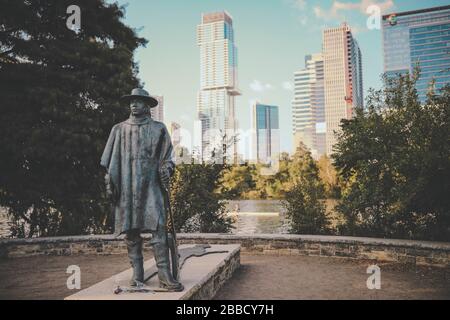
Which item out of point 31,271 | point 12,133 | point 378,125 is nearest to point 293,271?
point 378,125

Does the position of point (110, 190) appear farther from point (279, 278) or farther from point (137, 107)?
point (279, 278)

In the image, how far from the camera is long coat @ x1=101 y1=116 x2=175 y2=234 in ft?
15.9

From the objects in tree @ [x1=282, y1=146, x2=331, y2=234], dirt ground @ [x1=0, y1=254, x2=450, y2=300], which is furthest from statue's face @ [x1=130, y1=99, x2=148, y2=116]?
tree @ [x1=282, y1=146, x2=331, y2=234]

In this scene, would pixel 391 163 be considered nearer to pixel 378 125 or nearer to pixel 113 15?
pixel 378 125

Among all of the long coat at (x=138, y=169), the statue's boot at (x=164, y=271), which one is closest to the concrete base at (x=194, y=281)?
the statue's boot at (x=164, y=271)

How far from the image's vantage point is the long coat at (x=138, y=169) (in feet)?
15.9

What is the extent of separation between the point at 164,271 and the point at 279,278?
3131 millimetres

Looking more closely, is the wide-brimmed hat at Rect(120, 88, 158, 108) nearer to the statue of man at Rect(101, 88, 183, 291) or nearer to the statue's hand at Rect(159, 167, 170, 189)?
the statue of man at Rect(101, 88, 183, 291)

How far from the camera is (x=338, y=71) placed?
17575 centimetres

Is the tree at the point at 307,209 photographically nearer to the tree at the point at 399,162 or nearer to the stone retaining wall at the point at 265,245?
the tree at the point at 399,162

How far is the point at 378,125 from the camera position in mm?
9703

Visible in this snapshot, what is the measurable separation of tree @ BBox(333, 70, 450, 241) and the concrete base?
12.9 ft

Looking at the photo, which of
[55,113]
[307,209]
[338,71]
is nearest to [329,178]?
[307,209]

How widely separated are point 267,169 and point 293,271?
50.5 metres
